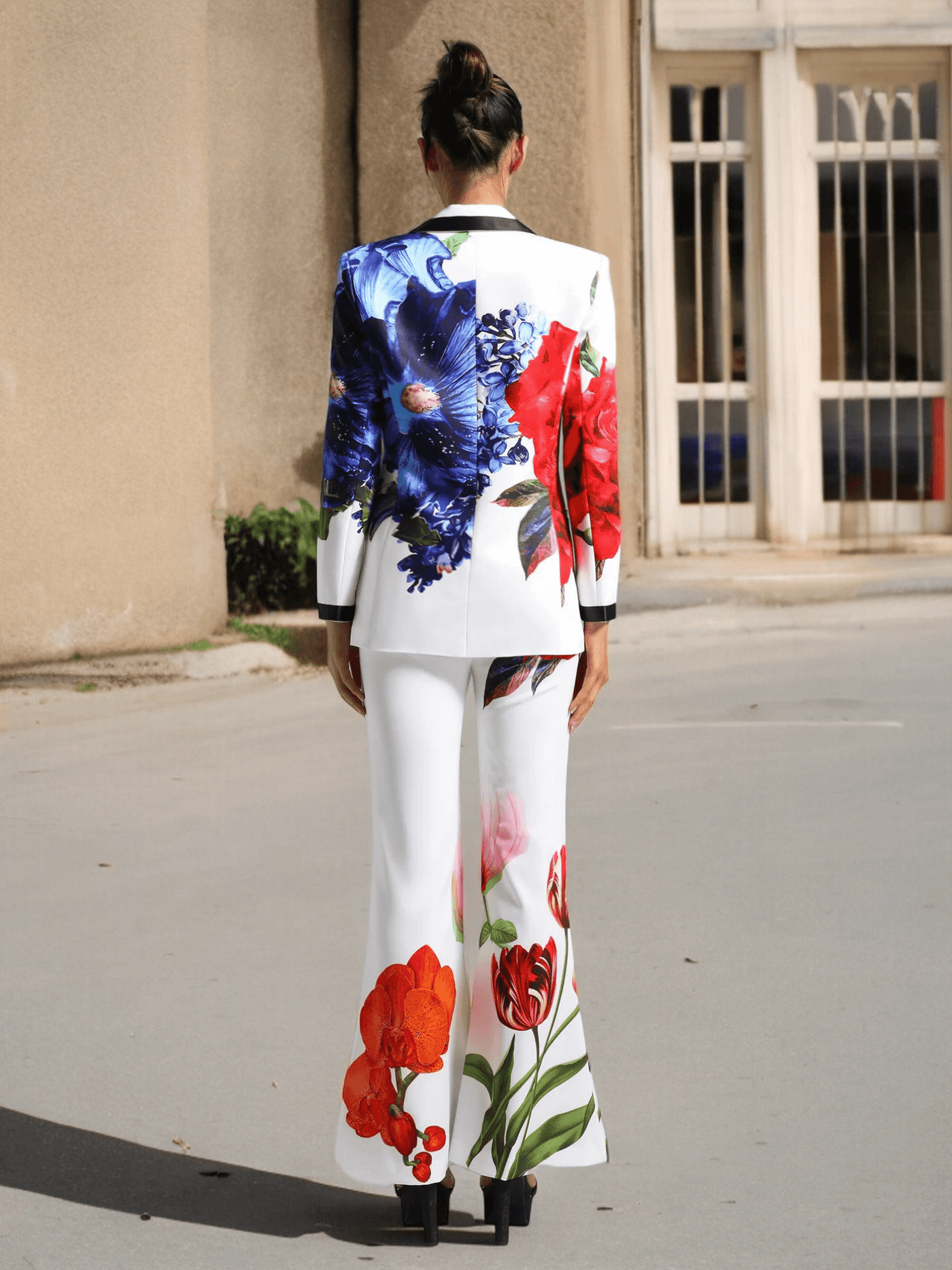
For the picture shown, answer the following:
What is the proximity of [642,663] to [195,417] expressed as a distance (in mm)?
2565

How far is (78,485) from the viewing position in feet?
28.0

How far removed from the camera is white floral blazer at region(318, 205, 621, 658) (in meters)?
2.78

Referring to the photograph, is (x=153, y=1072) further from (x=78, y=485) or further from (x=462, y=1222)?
(x=78, y=485)

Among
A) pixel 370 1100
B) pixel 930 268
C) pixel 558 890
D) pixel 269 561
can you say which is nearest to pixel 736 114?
pixel 930 268

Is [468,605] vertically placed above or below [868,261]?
below

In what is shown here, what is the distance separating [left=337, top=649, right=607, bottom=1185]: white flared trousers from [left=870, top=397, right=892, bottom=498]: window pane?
885 cm

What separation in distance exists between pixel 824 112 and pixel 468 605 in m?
9.12

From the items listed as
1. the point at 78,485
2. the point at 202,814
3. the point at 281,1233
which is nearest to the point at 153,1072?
the point at 281,1233

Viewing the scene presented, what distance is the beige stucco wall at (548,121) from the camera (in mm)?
10062

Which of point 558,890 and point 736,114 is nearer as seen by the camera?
point 558,890

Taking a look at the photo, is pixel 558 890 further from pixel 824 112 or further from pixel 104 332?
pixel 824 112

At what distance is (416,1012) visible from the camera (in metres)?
2.84

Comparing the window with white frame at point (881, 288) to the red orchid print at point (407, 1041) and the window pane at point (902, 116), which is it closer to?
the window pane at point (902, 116)

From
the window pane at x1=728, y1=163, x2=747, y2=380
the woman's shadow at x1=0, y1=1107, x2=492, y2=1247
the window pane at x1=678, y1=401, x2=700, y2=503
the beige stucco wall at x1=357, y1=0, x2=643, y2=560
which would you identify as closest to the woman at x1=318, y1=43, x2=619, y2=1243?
the woman's shadow at x1=0, y1=1107, x2=492, y2=1247
